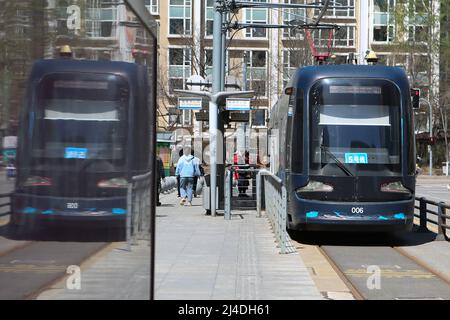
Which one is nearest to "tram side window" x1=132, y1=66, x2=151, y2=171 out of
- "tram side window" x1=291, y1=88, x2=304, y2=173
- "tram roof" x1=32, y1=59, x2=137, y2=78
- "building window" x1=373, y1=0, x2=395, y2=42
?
"tram roof" x1=32, y1=59, x2=137, y2=78

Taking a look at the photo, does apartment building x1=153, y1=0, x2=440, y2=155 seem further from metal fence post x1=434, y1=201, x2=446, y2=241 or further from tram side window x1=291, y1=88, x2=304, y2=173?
metal fence post x1=434, y1=201, x2=446, y2=241

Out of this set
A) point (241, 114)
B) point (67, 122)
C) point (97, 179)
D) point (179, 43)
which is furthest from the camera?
point (179, 43)

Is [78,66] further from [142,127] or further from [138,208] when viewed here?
[138,208]

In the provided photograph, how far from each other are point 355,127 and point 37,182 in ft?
37.1

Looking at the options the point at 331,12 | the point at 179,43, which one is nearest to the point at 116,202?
the point at 179,43

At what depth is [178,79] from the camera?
57719 millimetres

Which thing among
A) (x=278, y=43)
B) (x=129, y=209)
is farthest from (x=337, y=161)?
(x=278, y=43)

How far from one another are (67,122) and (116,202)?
51 cm

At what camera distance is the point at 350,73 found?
519 inches

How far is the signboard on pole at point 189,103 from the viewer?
1791cm

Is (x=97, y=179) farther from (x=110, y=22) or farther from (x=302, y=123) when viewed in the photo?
(x=302, y=123)

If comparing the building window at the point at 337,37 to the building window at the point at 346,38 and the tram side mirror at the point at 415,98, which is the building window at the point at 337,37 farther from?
the tram side mirror at the point at 415,98

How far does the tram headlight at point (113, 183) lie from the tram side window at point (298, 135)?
10331 mm

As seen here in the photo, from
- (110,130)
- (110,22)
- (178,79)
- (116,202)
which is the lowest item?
(116,202)
